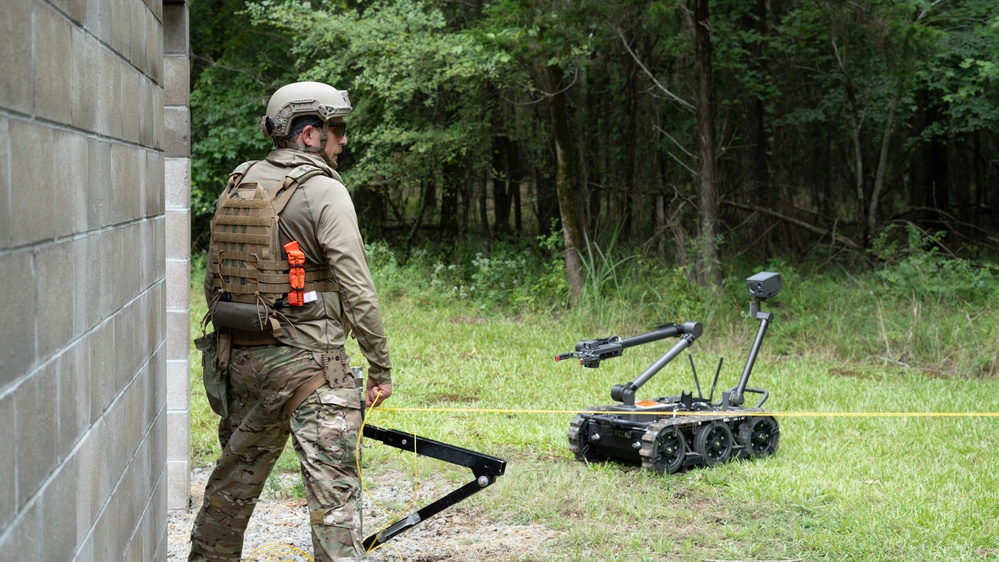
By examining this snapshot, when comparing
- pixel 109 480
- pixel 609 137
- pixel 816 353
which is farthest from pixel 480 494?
pixel 609 137

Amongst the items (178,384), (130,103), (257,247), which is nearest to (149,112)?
(130,103)

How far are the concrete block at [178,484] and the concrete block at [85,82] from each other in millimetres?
3385

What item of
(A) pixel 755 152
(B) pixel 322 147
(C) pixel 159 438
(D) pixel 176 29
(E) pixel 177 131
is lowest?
(C) pixel 159 438

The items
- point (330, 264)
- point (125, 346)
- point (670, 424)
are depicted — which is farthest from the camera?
point (670, 424)

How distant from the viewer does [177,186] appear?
18.5 ft

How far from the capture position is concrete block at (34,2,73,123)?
2092 millimetres

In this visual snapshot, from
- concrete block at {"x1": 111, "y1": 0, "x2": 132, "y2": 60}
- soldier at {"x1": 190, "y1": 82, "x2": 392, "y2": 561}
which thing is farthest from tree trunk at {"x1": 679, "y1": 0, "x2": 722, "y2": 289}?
concrete block at {"x1": 111, "y1": 0, "x2": 132, "y2": 60}

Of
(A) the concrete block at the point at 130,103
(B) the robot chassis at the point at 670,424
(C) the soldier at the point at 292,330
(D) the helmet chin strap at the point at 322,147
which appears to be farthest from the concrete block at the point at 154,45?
(B) the robot chassis at the point at 670,424

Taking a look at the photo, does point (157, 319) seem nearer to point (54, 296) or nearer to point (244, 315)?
point (244, 315)

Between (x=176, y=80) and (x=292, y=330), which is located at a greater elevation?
(x=176, y=80)

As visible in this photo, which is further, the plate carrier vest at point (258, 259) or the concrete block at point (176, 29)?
the concrete block at point (176, 29)

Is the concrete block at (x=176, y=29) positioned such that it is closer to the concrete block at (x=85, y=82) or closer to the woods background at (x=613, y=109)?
the concrete block at (x=85, y=82)

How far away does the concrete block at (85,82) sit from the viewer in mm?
2459

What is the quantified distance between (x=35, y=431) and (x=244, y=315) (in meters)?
2.15
